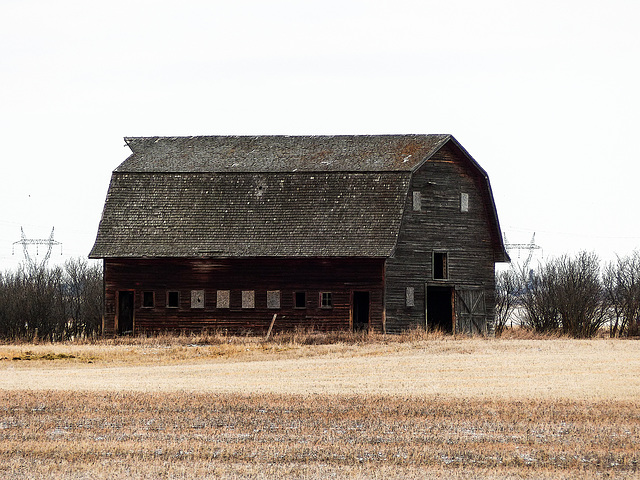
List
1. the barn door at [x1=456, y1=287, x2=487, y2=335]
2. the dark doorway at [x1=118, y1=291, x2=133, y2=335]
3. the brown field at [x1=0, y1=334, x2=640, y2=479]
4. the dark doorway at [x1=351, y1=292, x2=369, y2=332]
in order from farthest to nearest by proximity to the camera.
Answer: the dark doorway at [x1=118, y1=291, x2=133, y2=335] → the dark doorway at [x1=351, y1=292, x2=369, y2=332] → the barn door at [x1=456, y1=287, x2=487, y2=335] → the brown field at [x1=0, y1=334, x2=640, y2=479]

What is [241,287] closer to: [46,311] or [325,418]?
[46,311]

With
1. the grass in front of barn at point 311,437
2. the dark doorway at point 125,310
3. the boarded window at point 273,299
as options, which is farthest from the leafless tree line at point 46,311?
the grass in front of barn at point 311,437

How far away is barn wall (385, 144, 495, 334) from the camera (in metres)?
44.5

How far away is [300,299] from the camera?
45125 millimetres

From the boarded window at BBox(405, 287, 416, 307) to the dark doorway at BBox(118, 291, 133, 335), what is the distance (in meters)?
12.0

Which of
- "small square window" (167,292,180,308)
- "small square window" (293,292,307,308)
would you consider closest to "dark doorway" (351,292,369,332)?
"small square window" (293,292,307,308)

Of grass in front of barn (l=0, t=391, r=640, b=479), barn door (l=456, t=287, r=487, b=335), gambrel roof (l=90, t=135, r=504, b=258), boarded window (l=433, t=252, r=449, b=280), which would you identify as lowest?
grass in front of barn (l=0, t=391, r=640, b=479)

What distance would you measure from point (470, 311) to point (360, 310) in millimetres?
4882

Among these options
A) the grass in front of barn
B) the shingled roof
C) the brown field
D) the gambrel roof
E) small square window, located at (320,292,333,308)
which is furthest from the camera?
the shingled roof

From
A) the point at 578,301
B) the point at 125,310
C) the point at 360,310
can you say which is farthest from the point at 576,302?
the point at 125,310

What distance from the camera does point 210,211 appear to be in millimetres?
45469

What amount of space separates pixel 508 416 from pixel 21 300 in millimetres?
37765

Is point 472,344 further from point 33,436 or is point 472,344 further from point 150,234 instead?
point 33,436

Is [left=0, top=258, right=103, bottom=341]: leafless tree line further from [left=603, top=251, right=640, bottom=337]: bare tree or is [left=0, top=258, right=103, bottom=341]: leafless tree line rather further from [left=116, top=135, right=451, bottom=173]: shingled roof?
[left=603, top=251, right=640, bottom=337]: bare tree
